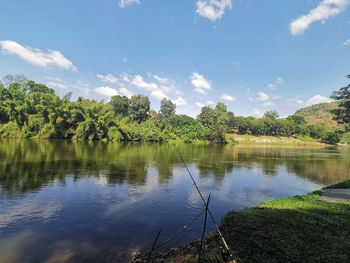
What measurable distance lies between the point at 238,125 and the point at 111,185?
460 ft

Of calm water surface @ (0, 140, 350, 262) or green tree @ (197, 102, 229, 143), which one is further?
green tree @ (197, 102, 229, 143)

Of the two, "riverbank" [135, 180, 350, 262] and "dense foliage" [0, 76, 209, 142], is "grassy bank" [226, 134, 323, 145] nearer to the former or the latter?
"dense foliage" [0, 76, 209, 142]

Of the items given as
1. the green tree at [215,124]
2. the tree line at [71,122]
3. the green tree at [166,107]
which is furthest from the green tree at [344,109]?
the green tree at [166,107]

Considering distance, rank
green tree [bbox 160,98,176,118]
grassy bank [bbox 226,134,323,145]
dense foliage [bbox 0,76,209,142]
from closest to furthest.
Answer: dense foliage [bbox 0,76,209,142] < grassy bank [bbox 226,134,323,145] < green tree [bbox 160,98,176,118]

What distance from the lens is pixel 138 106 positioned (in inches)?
5822

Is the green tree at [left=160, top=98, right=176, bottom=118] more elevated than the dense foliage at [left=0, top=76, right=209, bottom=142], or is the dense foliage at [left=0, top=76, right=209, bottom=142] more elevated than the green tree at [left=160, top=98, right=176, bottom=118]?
the green tree at [left=160, top=98, right=176, bottom=118]

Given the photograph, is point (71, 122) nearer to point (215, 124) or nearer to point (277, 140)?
point (215, 124)

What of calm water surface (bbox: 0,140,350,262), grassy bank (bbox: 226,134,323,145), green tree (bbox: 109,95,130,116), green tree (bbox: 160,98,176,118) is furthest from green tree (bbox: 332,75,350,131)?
green tree (bbox: 160,98,176,118)

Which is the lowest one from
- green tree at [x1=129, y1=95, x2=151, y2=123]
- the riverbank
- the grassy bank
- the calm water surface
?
the calm water surface

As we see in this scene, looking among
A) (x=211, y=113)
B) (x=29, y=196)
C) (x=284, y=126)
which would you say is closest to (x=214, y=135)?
(x=211, y=113)

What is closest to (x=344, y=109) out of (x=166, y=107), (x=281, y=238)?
(x=281, y=238)

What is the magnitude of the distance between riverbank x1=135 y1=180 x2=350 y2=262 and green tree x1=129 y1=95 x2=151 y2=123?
134 m

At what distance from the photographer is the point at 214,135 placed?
5049 inches

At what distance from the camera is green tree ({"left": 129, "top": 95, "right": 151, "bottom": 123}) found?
14688cm
